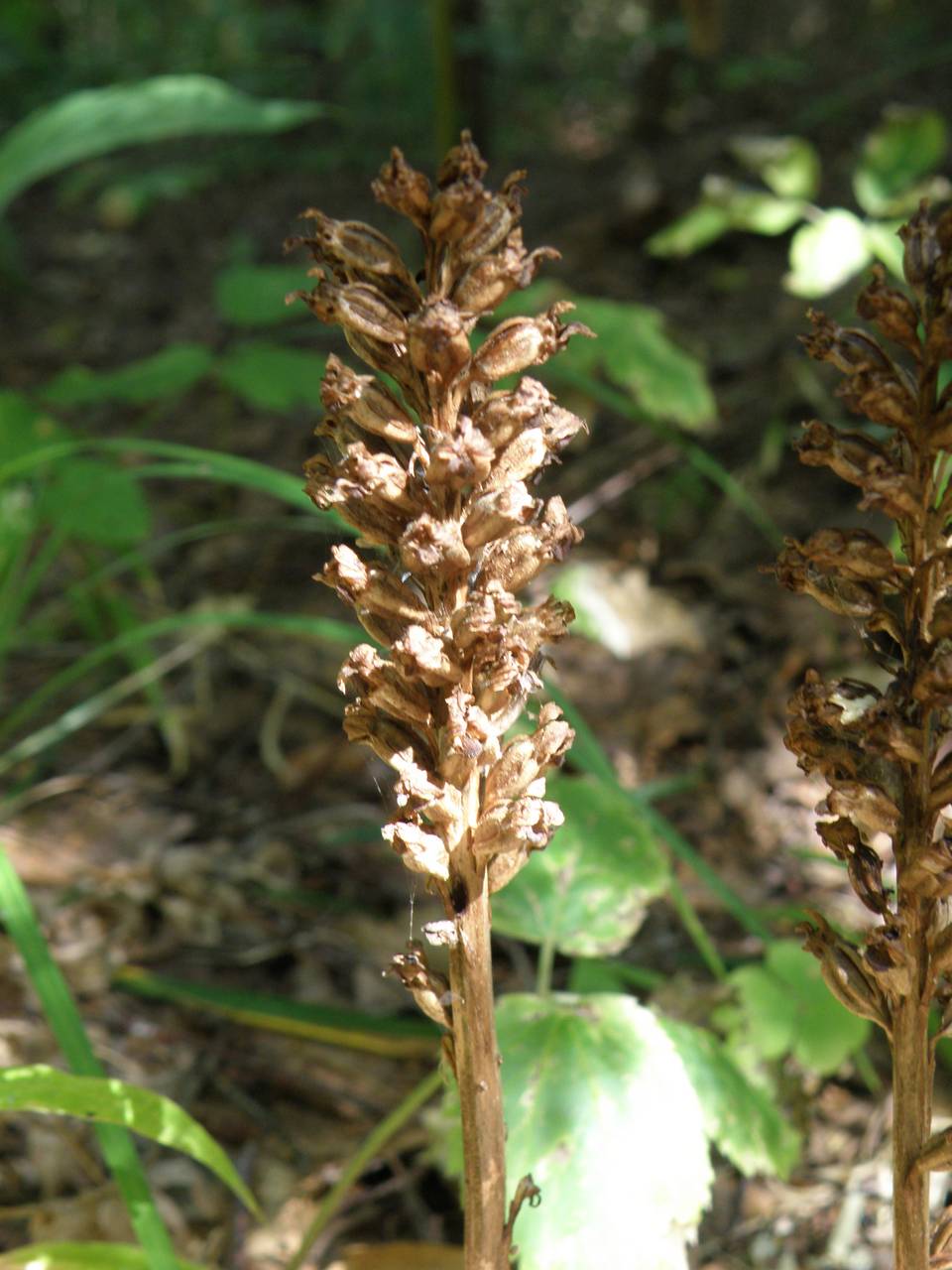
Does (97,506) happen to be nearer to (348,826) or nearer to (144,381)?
(144,381)

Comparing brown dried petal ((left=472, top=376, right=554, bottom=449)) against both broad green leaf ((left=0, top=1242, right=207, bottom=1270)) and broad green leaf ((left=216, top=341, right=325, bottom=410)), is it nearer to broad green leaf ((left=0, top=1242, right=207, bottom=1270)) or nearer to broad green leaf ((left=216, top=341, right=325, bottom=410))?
broad green leaf ((left=0, top=1242, right=207, bottom=1270))

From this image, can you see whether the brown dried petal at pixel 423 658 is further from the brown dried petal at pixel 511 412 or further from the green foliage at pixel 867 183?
the green foliage at pixel 867 183

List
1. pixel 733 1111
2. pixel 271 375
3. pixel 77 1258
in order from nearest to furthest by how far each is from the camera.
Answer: pixel 77 1258 → pixel 733 1111 → pixel 271 375

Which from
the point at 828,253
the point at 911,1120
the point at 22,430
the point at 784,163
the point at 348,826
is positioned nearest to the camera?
the point at 911,1120

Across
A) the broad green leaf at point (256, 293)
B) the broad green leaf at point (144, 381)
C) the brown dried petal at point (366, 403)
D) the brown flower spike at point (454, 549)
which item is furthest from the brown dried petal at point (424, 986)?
the broad green leaf at point (256, 293)

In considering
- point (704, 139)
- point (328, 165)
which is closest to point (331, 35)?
point (328, 165)

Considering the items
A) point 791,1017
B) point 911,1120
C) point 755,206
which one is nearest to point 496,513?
point 911,1120

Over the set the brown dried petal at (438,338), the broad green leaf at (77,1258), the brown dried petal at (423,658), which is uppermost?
the brown dried petal at (438,338)

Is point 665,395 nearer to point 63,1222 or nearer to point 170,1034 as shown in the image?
point 170,1034
